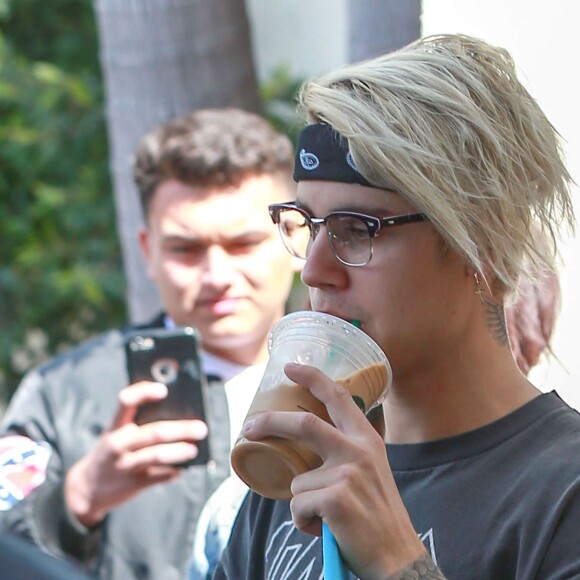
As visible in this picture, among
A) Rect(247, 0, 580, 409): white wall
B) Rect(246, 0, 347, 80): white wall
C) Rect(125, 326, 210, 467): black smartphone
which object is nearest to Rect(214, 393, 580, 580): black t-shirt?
Rect(247, 0, 580, 409): white wall

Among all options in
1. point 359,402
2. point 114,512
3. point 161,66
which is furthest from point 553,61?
point 161,66

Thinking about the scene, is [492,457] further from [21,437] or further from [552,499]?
[21,437]

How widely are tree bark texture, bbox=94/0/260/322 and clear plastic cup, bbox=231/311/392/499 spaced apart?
2.76 m

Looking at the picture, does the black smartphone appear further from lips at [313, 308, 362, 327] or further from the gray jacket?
lips at [313, 308, 362, 327]

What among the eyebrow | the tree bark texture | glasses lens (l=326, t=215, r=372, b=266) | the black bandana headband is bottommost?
the tree bark texture

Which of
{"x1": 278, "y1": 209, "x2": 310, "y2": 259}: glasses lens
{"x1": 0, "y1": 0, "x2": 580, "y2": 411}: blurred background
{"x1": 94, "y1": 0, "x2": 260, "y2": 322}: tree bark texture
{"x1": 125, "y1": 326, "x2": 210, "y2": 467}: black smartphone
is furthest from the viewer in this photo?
{"x1": 0, "y1": 0, "x2": 580, "y2": 411}: blurred background

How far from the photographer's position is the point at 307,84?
6.57 ft

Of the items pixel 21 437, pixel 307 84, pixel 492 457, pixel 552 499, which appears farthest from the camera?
pixel 21 437

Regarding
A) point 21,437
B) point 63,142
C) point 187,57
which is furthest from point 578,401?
point 63,142

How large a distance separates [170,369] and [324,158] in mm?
1491

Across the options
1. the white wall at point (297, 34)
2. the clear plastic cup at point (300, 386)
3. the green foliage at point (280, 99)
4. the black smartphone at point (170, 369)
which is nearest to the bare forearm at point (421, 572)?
the clear plastic cup at point (300, 386)

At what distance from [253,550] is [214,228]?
1544 millimetres

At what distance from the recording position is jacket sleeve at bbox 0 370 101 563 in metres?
3.21

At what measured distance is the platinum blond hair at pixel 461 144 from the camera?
1753 mm
